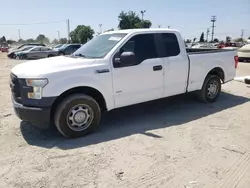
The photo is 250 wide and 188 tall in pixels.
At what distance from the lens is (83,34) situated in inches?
2744

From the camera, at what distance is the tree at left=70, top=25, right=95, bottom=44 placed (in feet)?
229

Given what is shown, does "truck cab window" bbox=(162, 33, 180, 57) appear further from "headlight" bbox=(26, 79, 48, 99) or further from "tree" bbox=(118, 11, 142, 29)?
"tree" bbox=(118, 11, 142, 29)

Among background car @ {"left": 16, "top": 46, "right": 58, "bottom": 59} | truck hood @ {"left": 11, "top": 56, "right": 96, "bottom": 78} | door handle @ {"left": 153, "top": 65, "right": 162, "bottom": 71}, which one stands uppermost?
truck hood @ {"left": 11, "top": 56, "right": 96, "bottom": 78}

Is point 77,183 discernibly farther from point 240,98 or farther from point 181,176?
point 240,98

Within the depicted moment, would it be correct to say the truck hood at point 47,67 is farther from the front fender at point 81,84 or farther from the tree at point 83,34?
the tree at point 83,34

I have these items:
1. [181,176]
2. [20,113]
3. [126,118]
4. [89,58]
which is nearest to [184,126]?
[126,118]

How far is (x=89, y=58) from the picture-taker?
4.91 meters

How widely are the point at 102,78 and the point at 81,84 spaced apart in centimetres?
42

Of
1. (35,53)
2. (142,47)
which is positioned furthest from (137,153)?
(35,53)

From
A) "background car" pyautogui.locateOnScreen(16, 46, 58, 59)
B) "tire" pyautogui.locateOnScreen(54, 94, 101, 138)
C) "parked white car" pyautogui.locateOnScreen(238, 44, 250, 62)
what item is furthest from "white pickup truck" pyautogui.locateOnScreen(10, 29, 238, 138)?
"background car" pyautogui.locateOnScreen(16, 46, 58, 59)

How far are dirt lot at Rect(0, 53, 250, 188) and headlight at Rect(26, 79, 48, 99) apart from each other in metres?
0.83

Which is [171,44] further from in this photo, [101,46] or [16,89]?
[16,89]

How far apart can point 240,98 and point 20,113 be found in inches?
232

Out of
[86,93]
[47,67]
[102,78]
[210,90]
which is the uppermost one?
[47,67]
